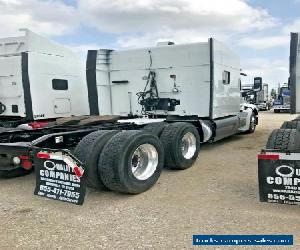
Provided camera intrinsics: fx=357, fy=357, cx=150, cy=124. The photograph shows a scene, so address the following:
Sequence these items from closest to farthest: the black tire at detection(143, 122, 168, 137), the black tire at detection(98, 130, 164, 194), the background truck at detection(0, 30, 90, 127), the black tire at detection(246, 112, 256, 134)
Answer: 1. the black tire at detection(98, 130, 164, 194)
2. the black tire at detection(143, 122, 168, 137)
3. the background truck at detection(0, 30, 90, 127)
4. the black tire at detection(246, 112, 256, 134)

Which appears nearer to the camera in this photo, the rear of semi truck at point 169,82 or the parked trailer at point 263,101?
the rear of semi truck at point 169,82

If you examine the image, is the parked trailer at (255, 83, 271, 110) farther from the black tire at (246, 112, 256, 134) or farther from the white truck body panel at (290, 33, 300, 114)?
the white truck body panel at (290, 33, 300, 114)

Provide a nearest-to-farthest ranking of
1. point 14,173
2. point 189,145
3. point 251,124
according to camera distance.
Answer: point 14,173 → point 189,145 → point 251,124

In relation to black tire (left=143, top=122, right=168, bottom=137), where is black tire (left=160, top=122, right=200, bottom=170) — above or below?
below

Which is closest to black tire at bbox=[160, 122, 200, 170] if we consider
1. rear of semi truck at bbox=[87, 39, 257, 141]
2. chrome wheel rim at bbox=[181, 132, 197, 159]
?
chrome wheel rim at bbox=[181, 132, 197, 159]

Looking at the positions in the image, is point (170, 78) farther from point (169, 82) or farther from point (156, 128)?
point (156, 128)

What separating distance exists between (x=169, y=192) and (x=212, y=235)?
5.39 ft

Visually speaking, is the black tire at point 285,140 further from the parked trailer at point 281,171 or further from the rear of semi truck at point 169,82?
the rear of semi truck at point 169,82

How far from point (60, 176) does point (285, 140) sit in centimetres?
298

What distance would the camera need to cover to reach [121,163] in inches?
194

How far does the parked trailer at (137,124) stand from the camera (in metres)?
4.91

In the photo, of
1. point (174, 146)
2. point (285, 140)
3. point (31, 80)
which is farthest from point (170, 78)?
point (285, 140)

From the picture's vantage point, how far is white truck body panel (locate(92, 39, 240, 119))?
8383mm

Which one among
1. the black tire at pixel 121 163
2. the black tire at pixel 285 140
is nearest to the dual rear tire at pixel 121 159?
the black tire at pixel 121 163
